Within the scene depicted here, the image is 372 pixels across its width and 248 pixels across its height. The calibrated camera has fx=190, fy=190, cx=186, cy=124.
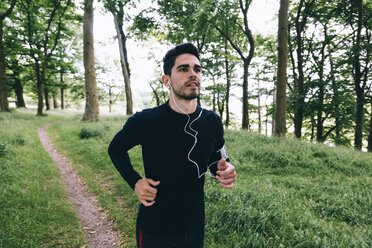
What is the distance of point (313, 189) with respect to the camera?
486 cm

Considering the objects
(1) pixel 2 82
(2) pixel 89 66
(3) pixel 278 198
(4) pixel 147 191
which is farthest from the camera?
(1) pixel 2 82

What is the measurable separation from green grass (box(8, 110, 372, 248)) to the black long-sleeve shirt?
1976 mm

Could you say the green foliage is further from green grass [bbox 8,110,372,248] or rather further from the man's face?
the man's face

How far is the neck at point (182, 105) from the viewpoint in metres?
1.67

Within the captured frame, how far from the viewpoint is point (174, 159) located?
1.57 m

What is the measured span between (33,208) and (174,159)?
4.21 meters

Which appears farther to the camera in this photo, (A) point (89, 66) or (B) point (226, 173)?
(A) point (89, 66)

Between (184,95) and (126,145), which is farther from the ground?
(184,95)

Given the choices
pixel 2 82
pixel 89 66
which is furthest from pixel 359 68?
pixel 2 82

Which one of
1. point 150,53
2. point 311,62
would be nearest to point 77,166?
point 311,62

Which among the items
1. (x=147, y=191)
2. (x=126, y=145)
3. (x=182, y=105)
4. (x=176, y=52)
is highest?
(x=176, y=52)

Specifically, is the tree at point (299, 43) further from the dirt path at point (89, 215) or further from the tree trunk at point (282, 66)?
the dirt path at point (89, 215)

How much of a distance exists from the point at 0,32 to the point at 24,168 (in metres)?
18.0

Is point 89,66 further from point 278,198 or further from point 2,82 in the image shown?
point 278,198
